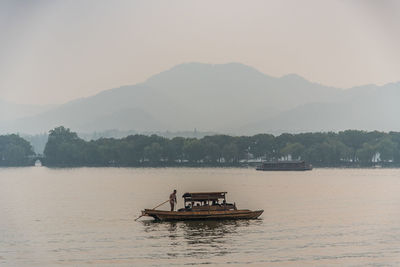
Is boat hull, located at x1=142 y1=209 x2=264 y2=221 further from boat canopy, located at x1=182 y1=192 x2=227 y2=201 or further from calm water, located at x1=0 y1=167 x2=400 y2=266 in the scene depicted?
boat canopy, located at x1=182 y1=192 x2=227 y2=201

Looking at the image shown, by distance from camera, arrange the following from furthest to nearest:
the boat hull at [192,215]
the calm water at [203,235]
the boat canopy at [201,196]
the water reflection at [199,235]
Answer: the boat canopy at [201,196] → the boat hull at [192,215] → the water reflection at [199,235] → the calm water at [203,235]

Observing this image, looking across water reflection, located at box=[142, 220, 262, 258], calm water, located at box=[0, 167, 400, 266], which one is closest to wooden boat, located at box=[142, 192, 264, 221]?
water reflection, located at box=[142, 220, 262, 258]

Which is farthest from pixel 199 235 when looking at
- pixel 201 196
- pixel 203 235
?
pixel 201 196

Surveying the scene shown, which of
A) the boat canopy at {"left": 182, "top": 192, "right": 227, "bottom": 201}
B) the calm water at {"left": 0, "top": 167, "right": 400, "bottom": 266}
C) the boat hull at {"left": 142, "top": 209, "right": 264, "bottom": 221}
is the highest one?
the boat canopy at {"left": 182, "top": 192, "right": 227, "bottom": 201}

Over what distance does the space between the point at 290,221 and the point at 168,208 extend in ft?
59.7

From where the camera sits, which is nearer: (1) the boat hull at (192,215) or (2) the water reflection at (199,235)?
(2) the water reflection at (199,235)

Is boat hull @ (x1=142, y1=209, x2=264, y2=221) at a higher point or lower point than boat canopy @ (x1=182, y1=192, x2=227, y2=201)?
lower

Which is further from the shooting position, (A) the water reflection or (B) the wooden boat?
(B) the wooden boat

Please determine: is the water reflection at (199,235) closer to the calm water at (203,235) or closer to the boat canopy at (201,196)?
the calm water at (203,235)

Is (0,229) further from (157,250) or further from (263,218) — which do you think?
(263,218)

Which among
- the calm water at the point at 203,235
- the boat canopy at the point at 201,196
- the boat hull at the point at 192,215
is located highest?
the boat canopy at the point at 201,196

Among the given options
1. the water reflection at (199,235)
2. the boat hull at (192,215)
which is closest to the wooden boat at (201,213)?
the boat hull at (192,215)

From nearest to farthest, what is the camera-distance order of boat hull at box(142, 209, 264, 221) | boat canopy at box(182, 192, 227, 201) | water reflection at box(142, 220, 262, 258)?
water reflection at box(142, 220, 262, 258) < boat hull at box(142, 209, 264, 221) < boat canopy at box(182, 192, 227, 201)

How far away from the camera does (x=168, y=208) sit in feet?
259
